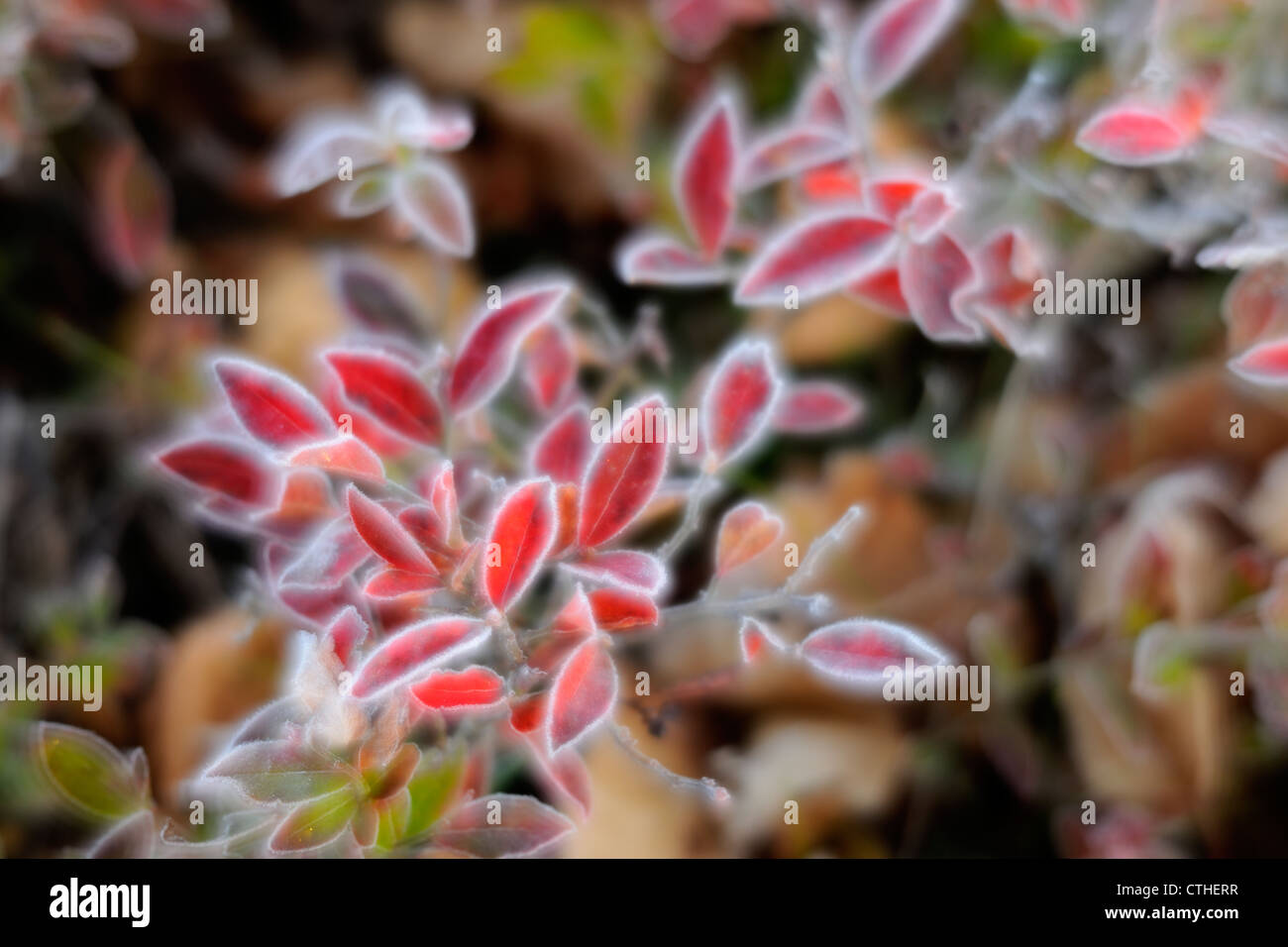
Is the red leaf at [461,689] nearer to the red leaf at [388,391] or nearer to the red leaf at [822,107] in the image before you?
the red leaf at [388,391]

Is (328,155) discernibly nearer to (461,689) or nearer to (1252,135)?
(461,689)

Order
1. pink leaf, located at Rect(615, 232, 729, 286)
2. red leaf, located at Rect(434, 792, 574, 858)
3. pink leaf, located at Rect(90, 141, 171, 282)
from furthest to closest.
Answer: pink leaf, located at Rect(90, 141, 171, 282) < pink leaf, located at Rect(615, 232, 729, 286) < red leaf, located at Rect(434, 792, 574, 858)

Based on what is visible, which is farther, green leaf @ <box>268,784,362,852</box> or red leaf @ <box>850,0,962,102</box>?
red leaf @ <box>850,0,962,102</box>

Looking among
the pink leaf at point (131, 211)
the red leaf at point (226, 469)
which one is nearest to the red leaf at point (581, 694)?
the red leaf at point (226, 469)

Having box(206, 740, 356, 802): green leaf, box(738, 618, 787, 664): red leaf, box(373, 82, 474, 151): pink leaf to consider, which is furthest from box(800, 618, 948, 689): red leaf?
box(373, 82, 474, 151): pink leaf

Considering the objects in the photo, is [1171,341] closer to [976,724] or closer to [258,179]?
[976,724]

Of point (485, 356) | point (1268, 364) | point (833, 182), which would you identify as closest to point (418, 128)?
point (485, 356)

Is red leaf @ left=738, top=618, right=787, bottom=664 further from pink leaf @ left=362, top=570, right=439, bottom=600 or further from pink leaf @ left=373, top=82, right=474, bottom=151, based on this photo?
pink leaf @ left=373, top=82, right=474, bottom=151
